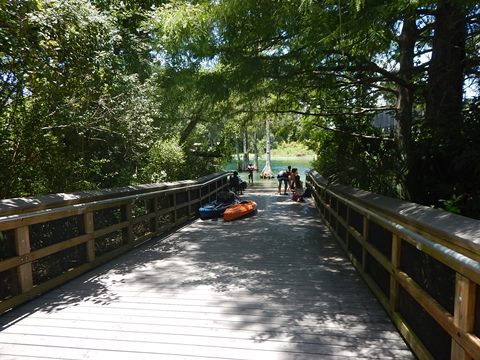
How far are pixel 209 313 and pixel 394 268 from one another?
1766 millimetres

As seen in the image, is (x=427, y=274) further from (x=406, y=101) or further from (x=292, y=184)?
(x=292, y=184)

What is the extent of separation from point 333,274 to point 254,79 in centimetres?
301

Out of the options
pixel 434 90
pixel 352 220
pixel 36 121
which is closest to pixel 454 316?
pixel 352 220

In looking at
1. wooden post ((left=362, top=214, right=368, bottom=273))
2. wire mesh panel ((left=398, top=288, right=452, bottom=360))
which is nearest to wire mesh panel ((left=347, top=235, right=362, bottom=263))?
wooden post ((left=362, top=214, right=368, bottom=273))

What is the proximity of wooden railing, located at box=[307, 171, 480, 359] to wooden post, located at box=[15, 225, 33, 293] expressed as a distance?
3.54 meters

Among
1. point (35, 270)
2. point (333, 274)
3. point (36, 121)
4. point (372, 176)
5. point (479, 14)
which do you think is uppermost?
point (479, 14)

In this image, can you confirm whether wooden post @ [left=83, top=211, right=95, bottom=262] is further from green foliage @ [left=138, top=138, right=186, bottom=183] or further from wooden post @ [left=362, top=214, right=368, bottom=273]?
green foliage @ [left=138, top=138, right=186, bottom=183]

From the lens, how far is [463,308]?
84.7 inches

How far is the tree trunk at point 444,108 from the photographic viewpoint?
4922mm

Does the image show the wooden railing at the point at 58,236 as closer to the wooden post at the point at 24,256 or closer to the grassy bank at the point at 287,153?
the wooden post at the point at 24,256

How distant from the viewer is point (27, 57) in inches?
177

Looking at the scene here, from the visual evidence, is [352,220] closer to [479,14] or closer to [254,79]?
[254,79]

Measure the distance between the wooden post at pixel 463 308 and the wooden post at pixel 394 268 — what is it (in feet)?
3.66

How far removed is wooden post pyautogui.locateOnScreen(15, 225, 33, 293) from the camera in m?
3.84
